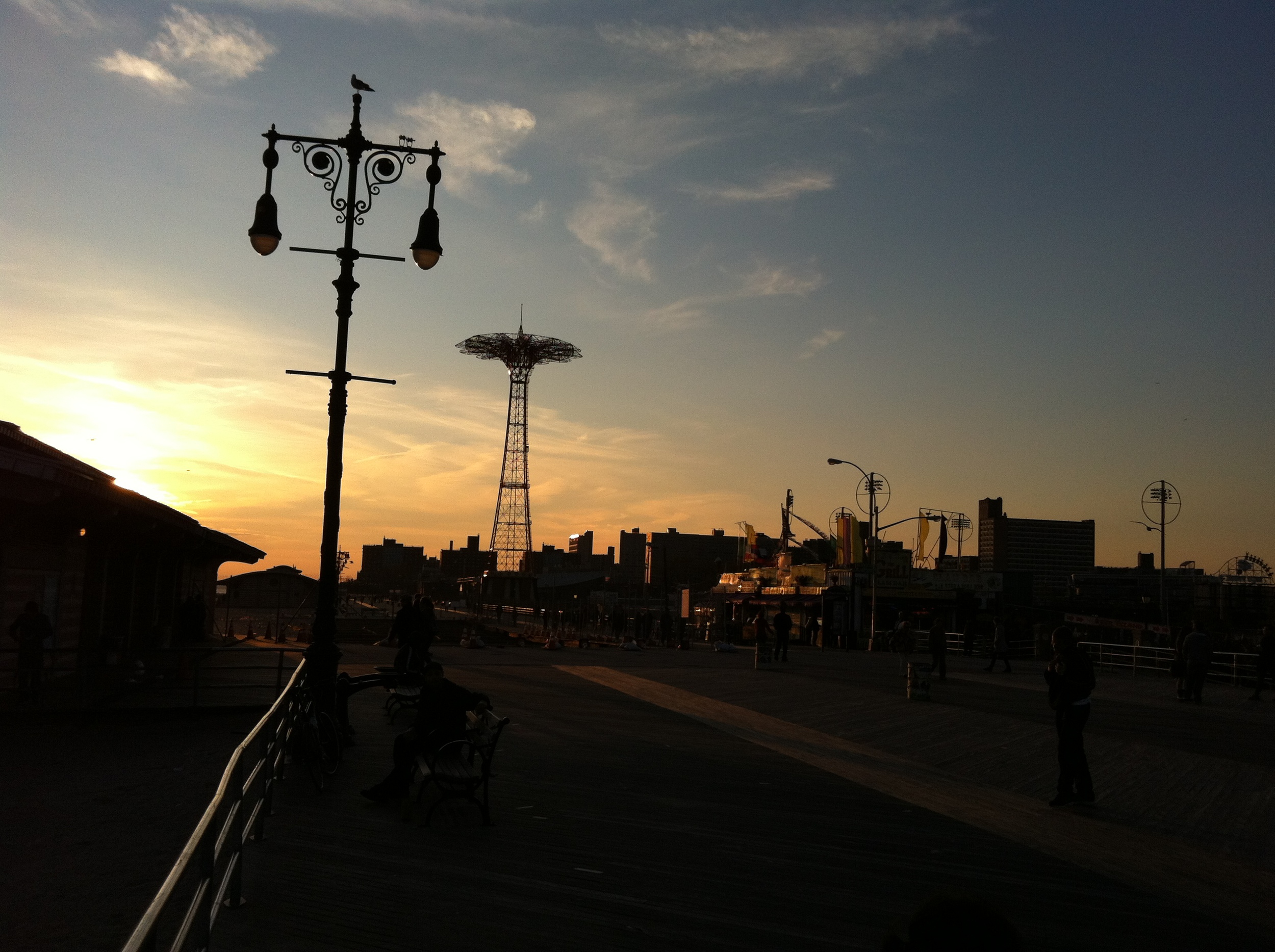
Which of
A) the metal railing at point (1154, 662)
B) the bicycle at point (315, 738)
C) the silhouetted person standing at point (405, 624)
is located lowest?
the metal railing at point (1154, 662)

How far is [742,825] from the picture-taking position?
8.98 m

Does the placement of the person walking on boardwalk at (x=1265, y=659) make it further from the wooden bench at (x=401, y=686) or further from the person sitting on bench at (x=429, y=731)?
the person sitting on bench at (x=429, y=731)

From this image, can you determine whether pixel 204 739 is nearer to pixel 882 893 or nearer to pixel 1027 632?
pixel 882 893

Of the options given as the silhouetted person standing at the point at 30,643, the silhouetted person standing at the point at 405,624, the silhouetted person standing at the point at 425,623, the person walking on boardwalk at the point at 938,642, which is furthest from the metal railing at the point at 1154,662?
the silhouetted person standing at the point at 30,643

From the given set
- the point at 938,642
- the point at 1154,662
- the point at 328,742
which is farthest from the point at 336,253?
the point at 1154,662

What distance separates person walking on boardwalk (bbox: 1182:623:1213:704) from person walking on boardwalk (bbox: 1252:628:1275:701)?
1.12 metres

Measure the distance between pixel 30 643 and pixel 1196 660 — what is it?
23.4 m

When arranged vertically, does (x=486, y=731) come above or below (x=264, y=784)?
above

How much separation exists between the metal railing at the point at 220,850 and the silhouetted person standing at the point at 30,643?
7.90m

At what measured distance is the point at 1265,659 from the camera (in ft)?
76.8

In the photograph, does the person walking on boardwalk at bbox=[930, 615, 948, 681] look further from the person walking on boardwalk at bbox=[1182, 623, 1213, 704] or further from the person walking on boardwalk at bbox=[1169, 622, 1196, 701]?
the person walking on boardwalk at bbox=[1182, 623, 1213, 704]

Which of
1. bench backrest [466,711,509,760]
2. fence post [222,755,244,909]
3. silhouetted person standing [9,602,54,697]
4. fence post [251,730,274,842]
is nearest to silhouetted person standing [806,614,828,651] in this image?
silhouetted person standing [9,602,54,697]

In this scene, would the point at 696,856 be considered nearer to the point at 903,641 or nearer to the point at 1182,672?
the point at 1182,672

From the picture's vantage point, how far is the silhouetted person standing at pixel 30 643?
50.1 feet
